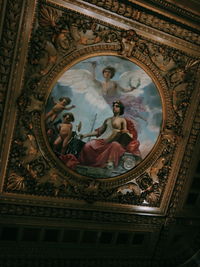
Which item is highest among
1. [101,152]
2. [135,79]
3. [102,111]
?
[135,79]

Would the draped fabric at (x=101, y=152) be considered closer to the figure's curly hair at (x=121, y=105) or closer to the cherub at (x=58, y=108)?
the figure's curly hair at (x=121, y=105)

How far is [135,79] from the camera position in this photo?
6.97m

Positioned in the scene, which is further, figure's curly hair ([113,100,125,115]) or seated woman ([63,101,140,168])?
seated woman ([63,101,140,168])

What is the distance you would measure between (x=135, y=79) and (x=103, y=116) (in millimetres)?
1108

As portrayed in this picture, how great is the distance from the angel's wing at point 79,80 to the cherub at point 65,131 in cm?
61

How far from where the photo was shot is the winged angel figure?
652cm

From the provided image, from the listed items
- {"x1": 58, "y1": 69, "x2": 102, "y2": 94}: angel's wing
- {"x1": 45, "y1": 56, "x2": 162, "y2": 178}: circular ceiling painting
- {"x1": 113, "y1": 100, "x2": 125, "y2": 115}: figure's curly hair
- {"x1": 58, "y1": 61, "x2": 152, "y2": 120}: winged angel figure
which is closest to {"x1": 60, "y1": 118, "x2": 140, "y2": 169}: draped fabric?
{"x1": 45, "y1": 56, "x2": 162, "y2": 178}: circular ceiling painting

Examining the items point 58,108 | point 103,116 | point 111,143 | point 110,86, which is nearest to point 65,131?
point 58,108

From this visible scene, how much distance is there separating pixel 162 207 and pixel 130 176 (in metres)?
1.53

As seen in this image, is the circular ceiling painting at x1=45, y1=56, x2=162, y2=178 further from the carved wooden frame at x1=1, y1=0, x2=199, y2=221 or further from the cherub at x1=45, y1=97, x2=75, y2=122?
the carved wooden frame at x1=1, y1=0, x2=199, y2=221

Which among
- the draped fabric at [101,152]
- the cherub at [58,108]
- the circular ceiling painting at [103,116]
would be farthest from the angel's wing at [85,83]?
the draped fabric at [101,152]

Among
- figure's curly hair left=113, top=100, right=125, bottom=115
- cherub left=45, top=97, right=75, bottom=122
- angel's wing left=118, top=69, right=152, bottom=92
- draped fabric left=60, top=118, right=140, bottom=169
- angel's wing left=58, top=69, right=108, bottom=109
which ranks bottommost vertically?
draped fabric left=60, top=118, right=140, bottom=169

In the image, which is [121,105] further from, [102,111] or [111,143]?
[111,143]

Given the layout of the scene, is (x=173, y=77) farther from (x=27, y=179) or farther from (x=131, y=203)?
(x=27, y=179)
